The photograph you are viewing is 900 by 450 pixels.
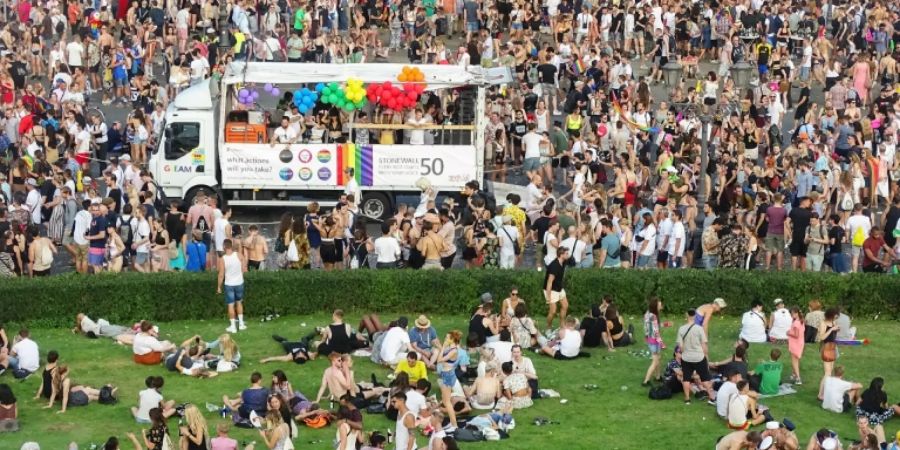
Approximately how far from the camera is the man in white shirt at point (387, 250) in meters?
30.4

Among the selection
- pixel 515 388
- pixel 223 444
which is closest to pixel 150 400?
pixel 223 444

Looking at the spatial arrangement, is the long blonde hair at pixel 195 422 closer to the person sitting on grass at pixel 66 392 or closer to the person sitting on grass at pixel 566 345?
the person sitting on grass at pixel 66 392

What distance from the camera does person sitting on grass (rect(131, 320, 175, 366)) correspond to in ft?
90.4

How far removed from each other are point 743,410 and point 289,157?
12609 millimetres

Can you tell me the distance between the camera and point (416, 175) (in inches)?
1373

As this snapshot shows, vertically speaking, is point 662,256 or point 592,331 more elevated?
point 662,256

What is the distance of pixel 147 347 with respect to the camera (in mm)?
27562

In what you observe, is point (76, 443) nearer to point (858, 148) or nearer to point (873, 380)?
point (873, 380)

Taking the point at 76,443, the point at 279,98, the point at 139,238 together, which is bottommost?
the point at 76,443

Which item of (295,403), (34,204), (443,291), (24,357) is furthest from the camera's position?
(34,204)

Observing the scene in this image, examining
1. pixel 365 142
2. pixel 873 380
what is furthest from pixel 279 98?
pixel 873 380

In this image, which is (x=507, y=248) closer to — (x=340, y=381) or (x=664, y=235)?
(x=664, y=235)

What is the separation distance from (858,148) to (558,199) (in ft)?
19.5

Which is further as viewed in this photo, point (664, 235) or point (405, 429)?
point (664, 235)
